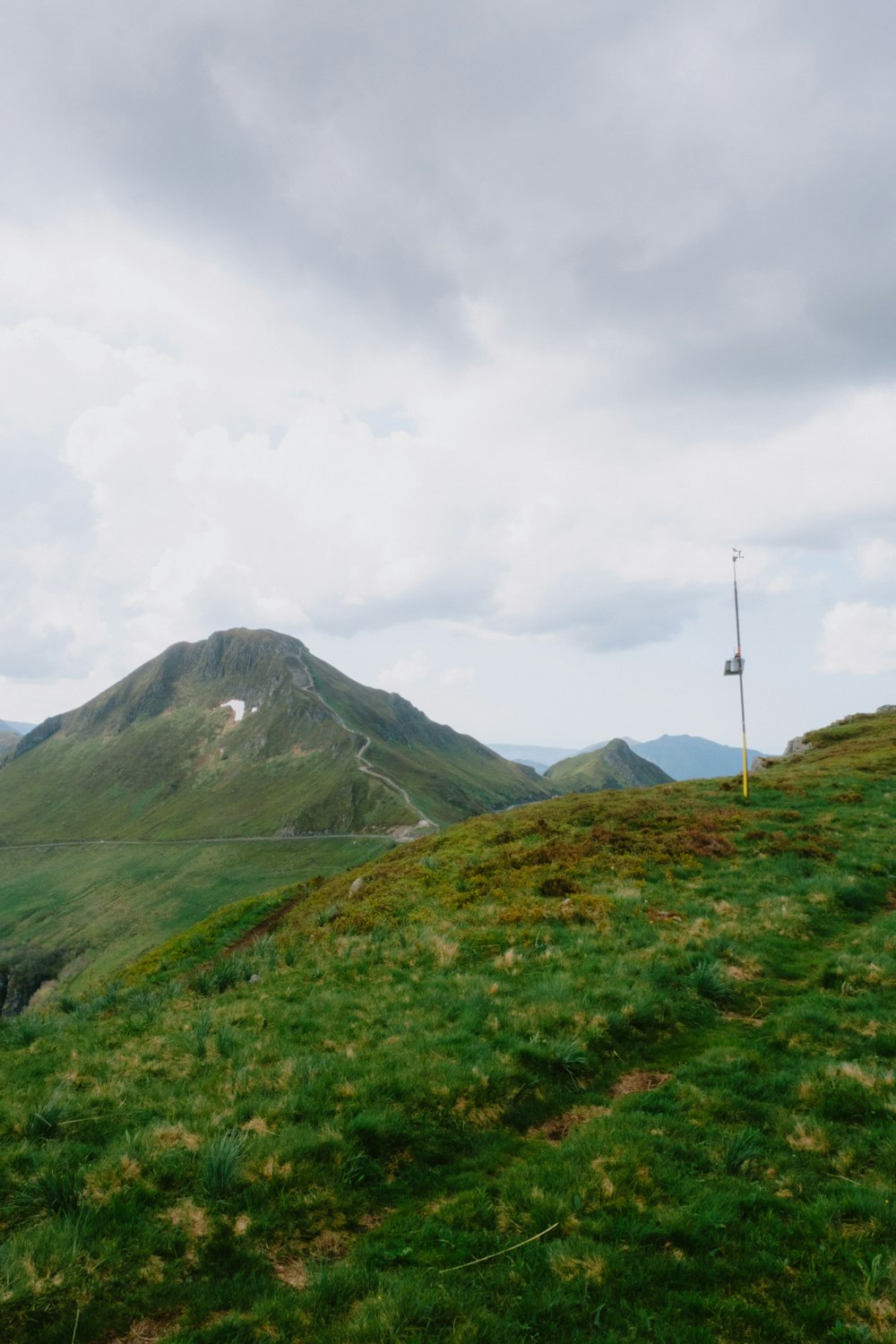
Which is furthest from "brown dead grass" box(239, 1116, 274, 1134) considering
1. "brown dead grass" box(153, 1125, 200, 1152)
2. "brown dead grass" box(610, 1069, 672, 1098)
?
"brown dead grass" box(610, 1069, 672, 1098)

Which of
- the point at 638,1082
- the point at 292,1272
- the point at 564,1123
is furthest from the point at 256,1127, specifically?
the point at 638,1082

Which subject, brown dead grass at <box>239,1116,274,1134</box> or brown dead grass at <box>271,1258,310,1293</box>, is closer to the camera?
brown dead grass at <box>271,1258,310,1293</box>

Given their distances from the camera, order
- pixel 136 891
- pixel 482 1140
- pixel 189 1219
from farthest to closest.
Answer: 1. pixel 136 891
2. pixel 482 1140
3. pixel 189 1219

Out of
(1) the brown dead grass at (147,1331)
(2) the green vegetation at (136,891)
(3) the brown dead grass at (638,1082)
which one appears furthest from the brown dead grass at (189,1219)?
(2) the green vegetation at (136,891)

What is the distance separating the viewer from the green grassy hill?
264 inches

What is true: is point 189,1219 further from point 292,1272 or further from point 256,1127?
point 256,1127

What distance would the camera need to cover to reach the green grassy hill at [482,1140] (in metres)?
6.70

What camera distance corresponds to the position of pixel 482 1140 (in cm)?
999

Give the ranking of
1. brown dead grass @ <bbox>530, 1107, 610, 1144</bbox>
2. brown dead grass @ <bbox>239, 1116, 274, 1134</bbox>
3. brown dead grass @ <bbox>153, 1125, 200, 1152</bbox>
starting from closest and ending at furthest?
brown dead grass @ <bbox>153, 1125, 200, 1152</bbox>, brown dead grass @ <bbox>239, 1116, 274, 1134</bbox>, brown dead grass @ <bbox>530, 1107, 610, 1144</bbox>

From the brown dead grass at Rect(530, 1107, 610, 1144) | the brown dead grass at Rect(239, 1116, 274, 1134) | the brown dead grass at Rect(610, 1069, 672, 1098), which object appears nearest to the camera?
the brown dead grass at Rect(239, 1116, 274, 1134)

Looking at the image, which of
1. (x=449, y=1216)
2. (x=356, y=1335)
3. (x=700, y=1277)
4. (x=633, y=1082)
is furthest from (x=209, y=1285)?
(x=633, y=1082)

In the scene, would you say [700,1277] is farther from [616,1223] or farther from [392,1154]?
[392,1154]

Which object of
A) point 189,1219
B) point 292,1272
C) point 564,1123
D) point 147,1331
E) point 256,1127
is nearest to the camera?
point 147,1331

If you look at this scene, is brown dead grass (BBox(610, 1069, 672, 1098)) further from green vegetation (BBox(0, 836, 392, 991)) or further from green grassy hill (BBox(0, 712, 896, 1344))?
green vegetation (BBox(0, 836, 392, 991))
